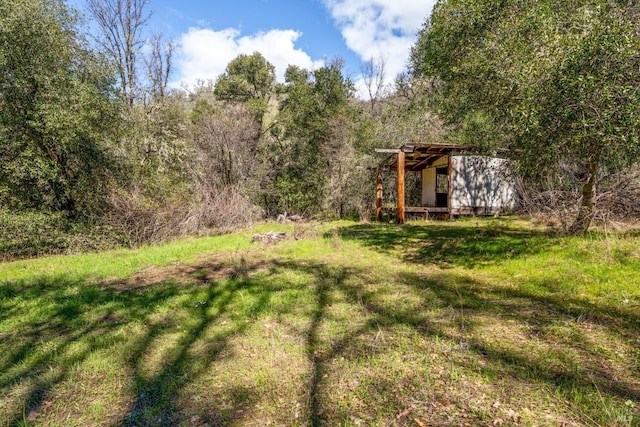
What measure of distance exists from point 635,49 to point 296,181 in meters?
14.8

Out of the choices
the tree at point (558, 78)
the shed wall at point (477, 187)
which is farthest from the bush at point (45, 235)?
the shed wall at point (477, 187)

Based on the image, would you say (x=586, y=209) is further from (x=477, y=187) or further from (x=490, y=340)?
(x=477, y=187)

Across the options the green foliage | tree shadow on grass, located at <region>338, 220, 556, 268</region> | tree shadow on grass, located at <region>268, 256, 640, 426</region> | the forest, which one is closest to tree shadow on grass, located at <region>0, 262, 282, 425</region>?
tree shadow on grass, located at <region>268, 256, 640, 426</region>

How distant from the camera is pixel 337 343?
2947 mm

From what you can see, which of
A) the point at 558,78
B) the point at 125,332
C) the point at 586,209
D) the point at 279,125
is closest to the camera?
the point at 125,332

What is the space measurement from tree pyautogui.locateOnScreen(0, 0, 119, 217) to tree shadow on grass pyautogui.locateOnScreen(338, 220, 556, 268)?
8.49m

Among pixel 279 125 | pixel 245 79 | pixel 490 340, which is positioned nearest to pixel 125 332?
pixel 490 340

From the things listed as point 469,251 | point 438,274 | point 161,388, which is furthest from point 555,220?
point 161,388

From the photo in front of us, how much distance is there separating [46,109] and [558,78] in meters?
11.4

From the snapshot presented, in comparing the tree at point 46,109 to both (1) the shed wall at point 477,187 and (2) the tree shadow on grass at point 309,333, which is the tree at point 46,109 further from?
(1) the shed wall at point 477,187

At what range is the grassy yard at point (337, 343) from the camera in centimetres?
207

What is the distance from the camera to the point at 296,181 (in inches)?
685

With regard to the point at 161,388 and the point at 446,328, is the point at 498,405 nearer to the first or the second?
the point at 446,328

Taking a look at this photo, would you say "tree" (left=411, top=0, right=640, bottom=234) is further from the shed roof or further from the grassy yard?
the shed roof
